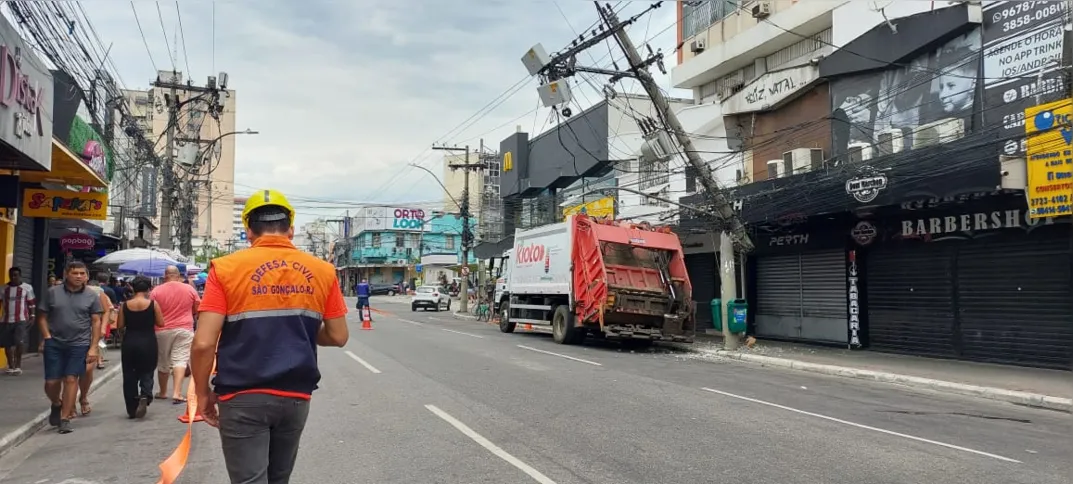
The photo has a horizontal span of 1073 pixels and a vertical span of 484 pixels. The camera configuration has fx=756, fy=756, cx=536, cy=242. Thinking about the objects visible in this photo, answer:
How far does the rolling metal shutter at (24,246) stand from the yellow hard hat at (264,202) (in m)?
14.1

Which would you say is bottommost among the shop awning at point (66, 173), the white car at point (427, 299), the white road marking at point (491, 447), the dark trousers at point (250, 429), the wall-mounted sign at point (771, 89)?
the white road marking at point (491, 447)

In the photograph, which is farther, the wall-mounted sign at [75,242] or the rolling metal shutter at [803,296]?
the rolling metal shutter at [803,296]

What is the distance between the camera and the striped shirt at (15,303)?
12.2m

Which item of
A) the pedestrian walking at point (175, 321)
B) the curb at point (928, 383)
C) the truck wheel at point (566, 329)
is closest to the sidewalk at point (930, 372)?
the curb at point (928, 383)

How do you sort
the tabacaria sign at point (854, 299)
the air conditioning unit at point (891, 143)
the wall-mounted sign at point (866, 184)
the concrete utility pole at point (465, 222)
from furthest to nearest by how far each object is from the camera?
the concrete utility pole at point (465, 222) → the tabacaria sign at point (854, 299) → the air conditioning unit at point (891, 143) → the wall-mounted sign at point (866, 184)

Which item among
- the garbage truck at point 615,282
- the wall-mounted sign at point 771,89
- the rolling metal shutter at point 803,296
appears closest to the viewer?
the garbage truck at point 615,282

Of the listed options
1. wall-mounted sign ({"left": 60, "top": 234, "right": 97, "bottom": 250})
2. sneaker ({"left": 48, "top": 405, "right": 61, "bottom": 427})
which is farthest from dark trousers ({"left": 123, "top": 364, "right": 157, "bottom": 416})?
wall-mounted sign ({"left": 60, "top": 234, "right": 97, "bottom": 250})

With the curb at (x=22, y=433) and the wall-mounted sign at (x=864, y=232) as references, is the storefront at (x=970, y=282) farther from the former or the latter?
the curb at (x=22, y=433)

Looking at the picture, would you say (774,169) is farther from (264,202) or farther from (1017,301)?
(264,202)

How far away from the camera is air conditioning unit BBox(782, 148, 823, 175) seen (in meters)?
19.6

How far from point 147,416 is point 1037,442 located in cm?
1003

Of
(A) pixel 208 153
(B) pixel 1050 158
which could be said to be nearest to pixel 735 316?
(B) pixel 1050 158

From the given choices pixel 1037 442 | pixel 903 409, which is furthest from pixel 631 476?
pixel 903 409

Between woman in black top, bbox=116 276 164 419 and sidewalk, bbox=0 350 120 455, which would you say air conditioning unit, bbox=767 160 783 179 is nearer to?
woman in black top, bbox=116 276 164 419
